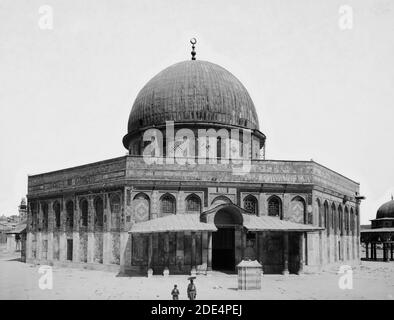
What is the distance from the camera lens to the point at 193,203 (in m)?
30.3

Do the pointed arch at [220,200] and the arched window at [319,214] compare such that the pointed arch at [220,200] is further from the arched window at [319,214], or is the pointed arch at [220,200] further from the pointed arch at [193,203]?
the arched window at [319,214]

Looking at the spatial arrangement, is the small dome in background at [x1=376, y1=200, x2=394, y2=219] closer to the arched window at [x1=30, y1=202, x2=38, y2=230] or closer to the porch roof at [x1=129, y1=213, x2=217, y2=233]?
the porch roof at [x1=129, y1=213, x2=217, y2=233]

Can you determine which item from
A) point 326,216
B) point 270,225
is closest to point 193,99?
point 270,225

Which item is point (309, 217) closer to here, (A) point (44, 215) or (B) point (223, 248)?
(B) point (223, 248)

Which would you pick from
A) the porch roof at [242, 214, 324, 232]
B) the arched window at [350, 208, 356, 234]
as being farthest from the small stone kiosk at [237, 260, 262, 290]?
the arched window at [350, 208, 356, 234]

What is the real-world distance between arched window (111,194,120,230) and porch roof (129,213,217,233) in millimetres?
1959

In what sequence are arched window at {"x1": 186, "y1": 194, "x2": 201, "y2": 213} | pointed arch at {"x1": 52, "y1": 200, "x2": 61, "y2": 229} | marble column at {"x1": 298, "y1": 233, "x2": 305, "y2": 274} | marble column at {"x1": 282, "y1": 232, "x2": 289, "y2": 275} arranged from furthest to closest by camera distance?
pointed arch at {"x1": 52, "y1": 200, "x2": 61, "y2": 229}
arched window at {"x1": 186, "y1": 194, "x2": 201, "y2": 213}
marble column at {"x1": 298, "y1": 233, "x2": 305, "y2": 274}
marble column at {"x1": 282, "y1": 232, "x2": 289, "y2": 275}

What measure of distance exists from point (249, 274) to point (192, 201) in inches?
365

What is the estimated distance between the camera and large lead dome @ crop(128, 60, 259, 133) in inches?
1407

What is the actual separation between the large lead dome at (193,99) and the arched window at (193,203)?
7402mm

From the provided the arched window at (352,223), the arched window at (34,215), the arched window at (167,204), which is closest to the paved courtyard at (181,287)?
the arched window at (167,204)

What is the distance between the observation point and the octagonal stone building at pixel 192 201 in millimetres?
28859

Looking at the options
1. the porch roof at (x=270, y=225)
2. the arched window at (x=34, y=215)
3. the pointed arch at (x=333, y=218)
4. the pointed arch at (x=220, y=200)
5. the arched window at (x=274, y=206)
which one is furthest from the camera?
the arched window at (x=34, y=215)

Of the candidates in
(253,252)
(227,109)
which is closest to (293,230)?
(253,252)
